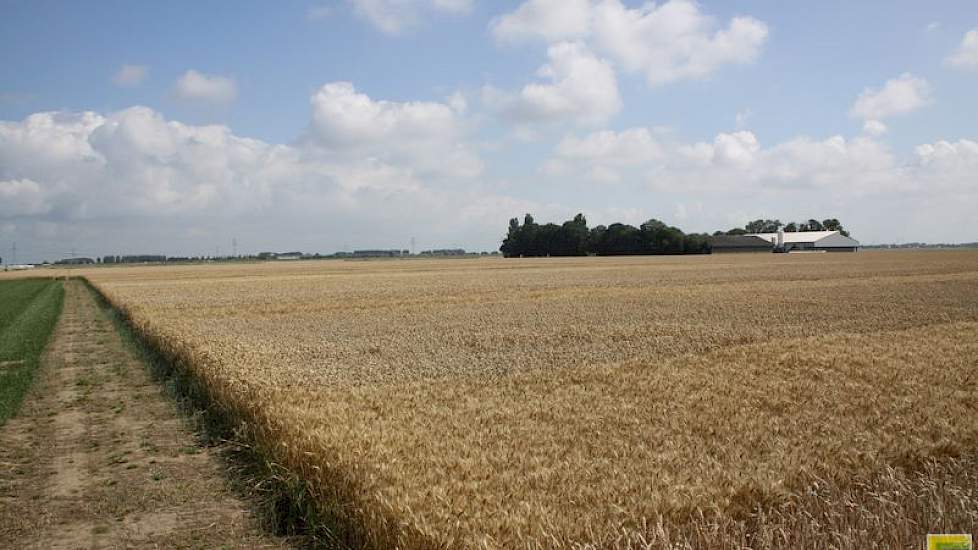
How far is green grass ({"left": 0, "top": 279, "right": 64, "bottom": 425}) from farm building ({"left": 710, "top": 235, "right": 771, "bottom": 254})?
14244cm

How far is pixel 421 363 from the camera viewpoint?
43.7 ft

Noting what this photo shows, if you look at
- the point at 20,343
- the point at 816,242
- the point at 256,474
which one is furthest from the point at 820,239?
the point at 256,474

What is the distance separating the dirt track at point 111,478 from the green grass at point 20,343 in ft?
1.37

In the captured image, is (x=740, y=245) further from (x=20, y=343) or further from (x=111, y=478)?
(x=111, y=478)

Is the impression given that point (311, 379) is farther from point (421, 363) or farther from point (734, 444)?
point (734, 444)

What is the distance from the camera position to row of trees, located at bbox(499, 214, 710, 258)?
144 metres

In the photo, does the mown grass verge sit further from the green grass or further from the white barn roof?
the white barn roof

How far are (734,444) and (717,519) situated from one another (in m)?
2.16

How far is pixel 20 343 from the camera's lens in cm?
2145

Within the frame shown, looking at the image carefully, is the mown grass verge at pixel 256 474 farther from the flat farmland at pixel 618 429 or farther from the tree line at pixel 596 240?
the tree line at pixel 596 240

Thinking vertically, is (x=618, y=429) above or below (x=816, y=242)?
below

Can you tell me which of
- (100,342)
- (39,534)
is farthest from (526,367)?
(100,342)

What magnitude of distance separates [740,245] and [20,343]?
514ft

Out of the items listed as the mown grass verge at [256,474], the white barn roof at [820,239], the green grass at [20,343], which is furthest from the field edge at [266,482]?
the white barn roof at [820,239]
